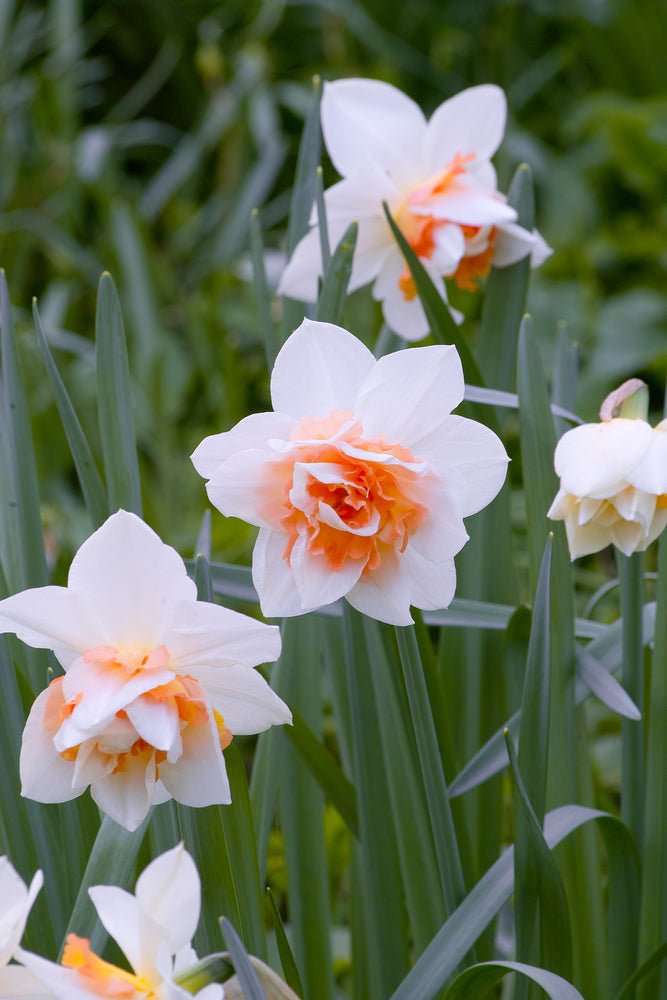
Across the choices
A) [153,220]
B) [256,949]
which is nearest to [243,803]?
[256,949]

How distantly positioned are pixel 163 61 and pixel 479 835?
2.41m

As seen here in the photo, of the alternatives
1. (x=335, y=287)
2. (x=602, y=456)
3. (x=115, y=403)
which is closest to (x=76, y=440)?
(x=115, y=403)

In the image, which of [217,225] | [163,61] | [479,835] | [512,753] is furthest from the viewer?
[163,61]

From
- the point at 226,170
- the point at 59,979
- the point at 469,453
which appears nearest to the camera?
the point at 59,979

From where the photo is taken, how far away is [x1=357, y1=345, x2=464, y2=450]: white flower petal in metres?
0.41

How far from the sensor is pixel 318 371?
1.40 feet

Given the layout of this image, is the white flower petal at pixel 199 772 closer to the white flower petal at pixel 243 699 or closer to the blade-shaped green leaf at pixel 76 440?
the white flower petal at pixel 243 699

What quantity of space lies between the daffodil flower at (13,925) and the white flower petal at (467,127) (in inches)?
20.8

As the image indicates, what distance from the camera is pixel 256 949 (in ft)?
1.67

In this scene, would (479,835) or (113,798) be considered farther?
(479,835)

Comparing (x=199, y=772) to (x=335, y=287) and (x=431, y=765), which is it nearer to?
(x=431, y=765)

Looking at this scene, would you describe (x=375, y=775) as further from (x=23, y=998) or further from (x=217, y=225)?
(x=217, y=225)

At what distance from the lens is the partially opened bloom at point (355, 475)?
1.30 feet

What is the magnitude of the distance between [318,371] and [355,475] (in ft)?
0.18
